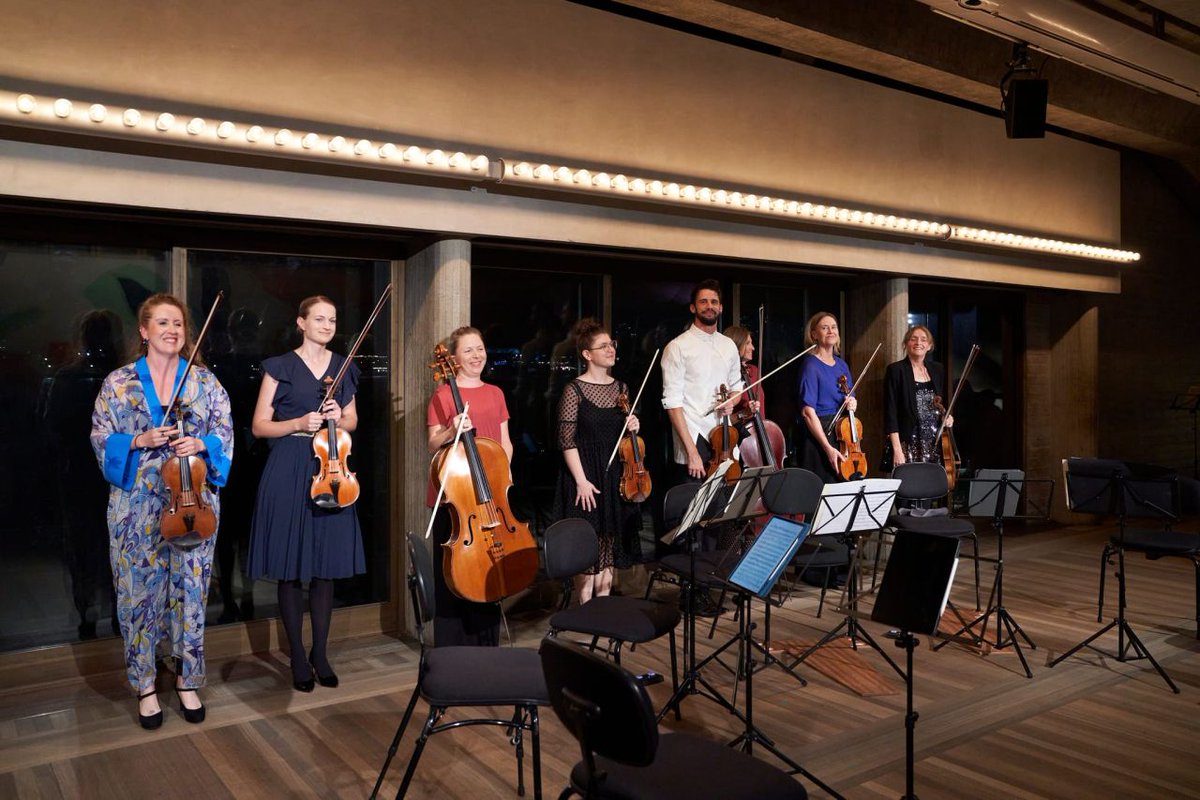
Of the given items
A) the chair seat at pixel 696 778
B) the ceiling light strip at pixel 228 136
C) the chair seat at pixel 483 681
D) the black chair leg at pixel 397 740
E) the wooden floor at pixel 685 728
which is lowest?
the wooden floor at pixel 685 728

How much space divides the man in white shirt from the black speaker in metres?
2.19

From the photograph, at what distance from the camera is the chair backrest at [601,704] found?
1899 mm

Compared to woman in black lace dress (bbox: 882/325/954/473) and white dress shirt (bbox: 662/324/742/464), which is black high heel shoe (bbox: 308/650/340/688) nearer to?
white dress shirt (bbox: 662/324/742/464)

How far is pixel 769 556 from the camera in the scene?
323 centimetres

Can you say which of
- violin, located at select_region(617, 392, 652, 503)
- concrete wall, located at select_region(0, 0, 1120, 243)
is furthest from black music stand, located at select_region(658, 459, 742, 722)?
concrete wall, located at select_region(0, 0, 1120, 243)

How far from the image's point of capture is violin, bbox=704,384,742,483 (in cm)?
523

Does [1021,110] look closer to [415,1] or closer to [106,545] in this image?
[415,1]

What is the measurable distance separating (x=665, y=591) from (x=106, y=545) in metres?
3.19

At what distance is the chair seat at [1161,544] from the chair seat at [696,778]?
320 centimetres

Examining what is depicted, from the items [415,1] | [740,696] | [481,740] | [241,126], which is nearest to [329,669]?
[481,740]

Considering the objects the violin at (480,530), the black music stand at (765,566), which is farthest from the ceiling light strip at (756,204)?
the black music stand at (765,566)

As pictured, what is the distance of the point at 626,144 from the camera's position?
5.27 metres

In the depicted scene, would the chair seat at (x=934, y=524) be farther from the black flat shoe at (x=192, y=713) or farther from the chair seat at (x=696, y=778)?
the black flat shoe at (x=192, y=713)

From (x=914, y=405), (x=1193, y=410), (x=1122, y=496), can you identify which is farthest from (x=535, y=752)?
(x=1193, y=410)
